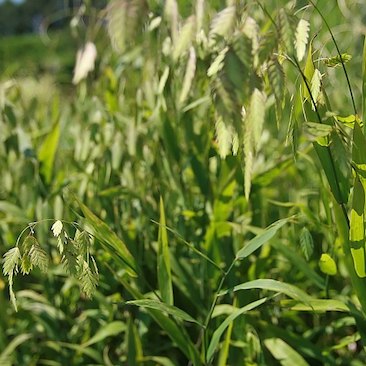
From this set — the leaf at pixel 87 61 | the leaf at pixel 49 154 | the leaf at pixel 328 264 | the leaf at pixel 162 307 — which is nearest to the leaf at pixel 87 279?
the leaf at pixel 162 307

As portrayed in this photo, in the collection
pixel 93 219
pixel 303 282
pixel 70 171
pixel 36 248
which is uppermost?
pixel 36 248

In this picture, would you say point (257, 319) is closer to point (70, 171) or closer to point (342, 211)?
point (342, 211)

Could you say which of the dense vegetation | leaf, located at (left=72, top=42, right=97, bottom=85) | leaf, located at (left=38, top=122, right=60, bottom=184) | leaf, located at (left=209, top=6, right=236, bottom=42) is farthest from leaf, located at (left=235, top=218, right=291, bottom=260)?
leaf, located at (left=38, top=122, right=60, bottom=184)

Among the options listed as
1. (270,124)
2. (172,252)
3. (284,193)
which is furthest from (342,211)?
(270,124)

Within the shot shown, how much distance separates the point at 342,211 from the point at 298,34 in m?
0.28

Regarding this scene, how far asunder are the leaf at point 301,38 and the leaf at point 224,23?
0.08 metres

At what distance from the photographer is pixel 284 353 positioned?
959 millimetres

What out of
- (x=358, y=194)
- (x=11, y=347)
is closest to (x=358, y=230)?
(x=358, y=194)

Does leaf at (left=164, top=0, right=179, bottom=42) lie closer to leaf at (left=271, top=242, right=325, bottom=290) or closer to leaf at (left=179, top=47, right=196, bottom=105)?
leaf at (left=179, top=47, right=196, bottom=105)

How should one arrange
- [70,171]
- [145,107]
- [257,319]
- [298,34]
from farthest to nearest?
[70,171], [145,107], [257,319], [298,34]

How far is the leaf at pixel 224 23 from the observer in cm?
56

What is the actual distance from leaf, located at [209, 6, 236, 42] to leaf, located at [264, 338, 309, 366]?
549 mm

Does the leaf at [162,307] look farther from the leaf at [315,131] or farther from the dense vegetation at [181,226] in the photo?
the leaf at [315,131]

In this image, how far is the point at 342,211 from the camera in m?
0.83
